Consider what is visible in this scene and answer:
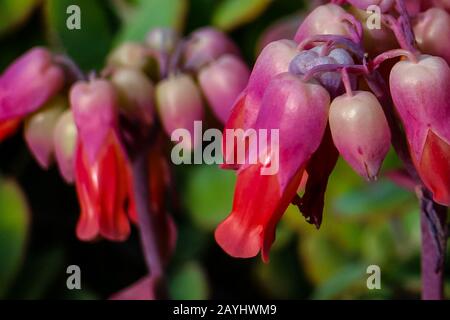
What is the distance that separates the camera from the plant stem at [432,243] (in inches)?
29.0

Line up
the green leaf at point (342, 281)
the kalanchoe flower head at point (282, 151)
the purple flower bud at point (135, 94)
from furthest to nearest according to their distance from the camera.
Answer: the green leaf at point (342, 281), the purple flower bud at point (135, 94), the kalanchoe flower head at point (282, 151)

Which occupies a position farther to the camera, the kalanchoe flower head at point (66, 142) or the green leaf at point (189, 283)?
the green leaf at point (189, 283)

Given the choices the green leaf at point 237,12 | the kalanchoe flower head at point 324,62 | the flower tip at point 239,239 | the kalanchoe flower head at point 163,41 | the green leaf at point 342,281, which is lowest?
the green leaf at point 342,281

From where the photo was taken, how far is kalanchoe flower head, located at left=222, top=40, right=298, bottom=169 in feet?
2.12

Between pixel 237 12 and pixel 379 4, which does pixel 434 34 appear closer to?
pixel 379 4

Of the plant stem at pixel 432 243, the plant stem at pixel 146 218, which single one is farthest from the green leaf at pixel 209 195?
the plant stem at pixel 432 243

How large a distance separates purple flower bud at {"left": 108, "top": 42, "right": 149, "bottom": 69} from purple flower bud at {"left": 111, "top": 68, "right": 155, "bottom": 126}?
0.10 feet

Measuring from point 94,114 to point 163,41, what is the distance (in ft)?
0.57

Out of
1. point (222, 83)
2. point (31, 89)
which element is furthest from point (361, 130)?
point (31, 89)

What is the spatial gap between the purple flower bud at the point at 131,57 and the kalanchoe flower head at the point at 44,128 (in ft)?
0.21

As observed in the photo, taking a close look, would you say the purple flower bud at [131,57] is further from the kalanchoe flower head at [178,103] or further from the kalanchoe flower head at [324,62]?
the kalanchoe flower head at [324,62]

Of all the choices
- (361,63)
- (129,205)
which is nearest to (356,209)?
(129,205)

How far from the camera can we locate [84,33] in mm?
1299

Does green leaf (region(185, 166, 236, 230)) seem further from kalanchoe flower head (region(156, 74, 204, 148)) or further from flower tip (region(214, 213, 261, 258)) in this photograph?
flower tip (region(214, 213, 261, 258))
